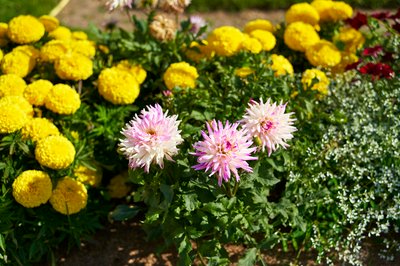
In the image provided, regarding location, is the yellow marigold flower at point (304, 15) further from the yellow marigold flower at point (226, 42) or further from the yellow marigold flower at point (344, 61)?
the yellow marigold flower at point (226, 42)

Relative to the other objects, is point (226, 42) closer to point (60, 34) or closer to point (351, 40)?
point (351, 40)

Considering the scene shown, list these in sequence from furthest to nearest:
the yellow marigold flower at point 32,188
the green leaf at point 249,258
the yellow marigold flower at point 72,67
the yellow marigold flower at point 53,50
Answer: the yellow marigold flower at point 53,50 < the yellow marigold flower at point 72,67 < the yellow marigold flower at point 32,188 < the green leaf at point 249,258

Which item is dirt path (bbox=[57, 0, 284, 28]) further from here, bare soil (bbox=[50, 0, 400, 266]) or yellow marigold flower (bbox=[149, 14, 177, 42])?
bare soil (bbox=[50, 0, 400, 266])

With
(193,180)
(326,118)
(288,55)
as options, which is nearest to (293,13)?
(288,55)

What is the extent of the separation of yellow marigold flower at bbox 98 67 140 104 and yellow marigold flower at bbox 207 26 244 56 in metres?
0.52

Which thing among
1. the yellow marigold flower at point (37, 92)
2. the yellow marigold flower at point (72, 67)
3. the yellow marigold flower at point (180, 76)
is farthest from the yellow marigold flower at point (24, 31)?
the yellow marigold flower at point (180, 76)

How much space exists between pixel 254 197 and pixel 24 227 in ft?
3.75

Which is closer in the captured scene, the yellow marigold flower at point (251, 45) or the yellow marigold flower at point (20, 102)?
the yellow marigold flower at point (20, 102)

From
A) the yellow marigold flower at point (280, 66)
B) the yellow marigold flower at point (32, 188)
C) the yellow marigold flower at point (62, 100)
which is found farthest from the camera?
the yellow marigold flower at point (280, 66)

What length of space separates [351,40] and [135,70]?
134cm

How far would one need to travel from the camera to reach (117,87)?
10.8 ft

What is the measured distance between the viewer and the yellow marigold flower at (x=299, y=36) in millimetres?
3715

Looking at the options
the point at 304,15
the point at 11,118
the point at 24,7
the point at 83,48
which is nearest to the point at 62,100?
the point at 11,118

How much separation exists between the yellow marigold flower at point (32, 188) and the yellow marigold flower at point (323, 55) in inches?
64.8
